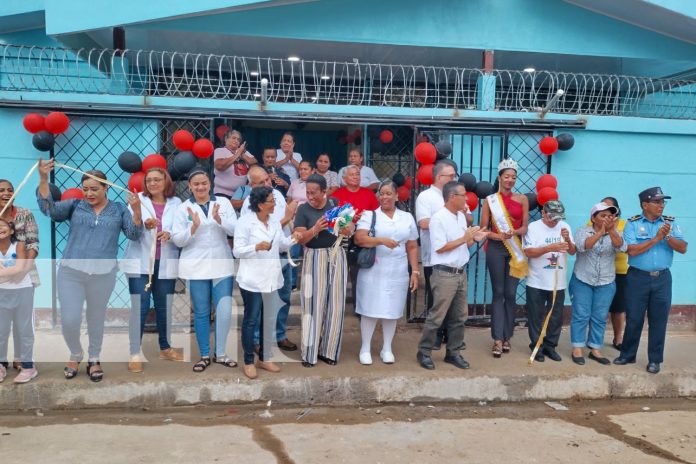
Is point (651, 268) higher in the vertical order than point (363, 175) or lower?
lower

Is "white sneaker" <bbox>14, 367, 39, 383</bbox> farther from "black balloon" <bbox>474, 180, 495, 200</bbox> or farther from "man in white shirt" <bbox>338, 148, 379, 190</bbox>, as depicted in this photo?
"black balloon" <bbox>474, 180, 495, 200</bbox>

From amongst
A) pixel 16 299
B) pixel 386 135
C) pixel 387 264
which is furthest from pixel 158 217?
pixel 386 135

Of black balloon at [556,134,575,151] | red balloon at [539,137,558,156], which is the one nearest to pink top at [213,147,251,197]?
red balloon at [539,137,558,156]

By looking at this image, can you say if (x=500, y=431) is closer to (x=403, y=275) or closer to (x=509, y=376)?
(x=509, y=376)

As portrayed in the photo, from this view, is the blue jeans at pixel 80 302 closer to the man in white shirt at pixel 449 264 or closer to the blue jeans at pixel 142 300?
the blue jeans at pixel 142 300

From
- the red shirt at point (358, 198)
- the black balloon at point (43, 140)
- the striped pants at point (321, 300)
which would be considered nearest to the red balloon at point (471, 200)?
the red shirt at point (358, 198)

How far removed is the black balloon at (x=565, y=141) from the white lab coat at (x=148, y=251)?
392cm

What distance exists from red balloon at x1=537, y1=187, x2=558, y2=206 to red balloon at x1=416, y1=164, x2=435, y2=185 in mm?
1106

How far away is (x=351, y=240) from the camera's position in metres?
4.50

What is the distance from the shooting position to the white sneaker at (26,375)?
4016mm

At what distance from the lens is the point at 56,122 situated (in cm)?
491

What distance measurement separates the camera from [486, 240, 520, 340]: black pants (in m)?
4.87

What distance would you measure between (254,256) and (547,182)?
310 cm

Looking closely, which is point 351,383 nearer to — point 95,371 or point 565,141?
point 95,371
